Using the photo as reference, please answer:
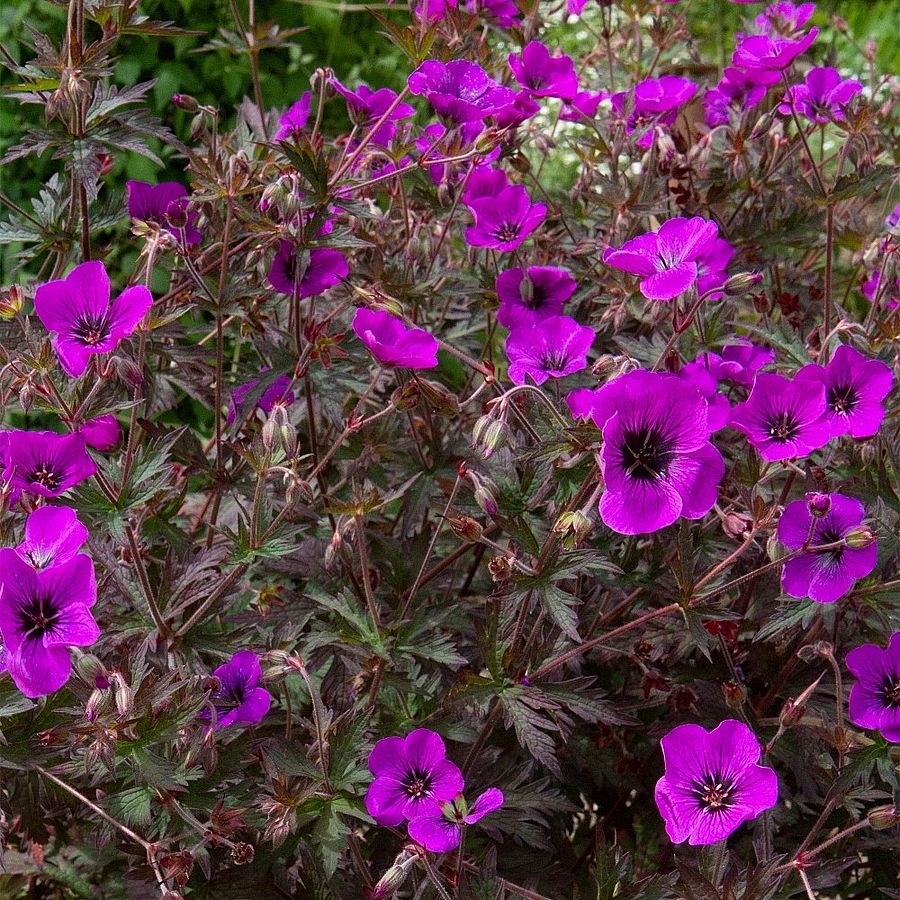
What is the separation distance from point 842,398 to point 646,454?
340 mm

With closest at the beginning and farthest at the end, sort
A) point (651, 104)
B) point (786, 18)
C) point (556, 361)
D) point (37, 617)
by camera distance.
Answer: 1. point (37, 617)
2. point (556, 361)
3. point (651, 104)
4. point (786, 18)

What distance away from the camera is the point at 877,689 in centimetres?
116

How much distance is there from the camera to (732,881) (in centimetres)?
103

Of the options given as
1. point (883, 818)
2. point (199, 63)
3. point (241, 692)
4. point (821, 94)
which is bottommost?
point (199, 63)

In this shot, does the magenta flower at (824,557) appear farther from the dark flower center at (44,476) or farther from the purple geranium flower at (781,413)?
the dark flower center at (44,476)

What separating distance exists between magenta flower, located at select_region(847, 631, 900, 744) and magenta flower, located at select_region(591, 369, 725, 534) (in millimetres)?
321

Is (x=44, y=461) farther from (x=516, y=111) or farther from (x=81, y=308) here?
(x=516, y=111)

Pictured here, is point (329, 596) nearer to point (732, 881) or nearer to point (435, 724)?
→ point (435, 724)

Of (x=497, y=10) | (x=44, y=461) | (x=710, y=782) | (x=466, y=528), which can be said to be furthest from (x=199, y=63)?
(x=710, y=782)

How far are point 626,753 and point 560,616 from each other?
0.55 m

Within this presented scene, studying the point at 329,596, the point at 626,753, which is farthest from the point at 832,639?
the point at 329,596

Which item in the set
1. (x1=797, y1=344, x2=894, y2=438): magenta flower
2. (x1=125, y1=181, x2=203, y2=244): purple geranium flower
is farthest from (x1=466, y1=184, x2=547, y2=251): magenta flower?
(x1=797, y1=344, x2=894, y2=438): magenta flower

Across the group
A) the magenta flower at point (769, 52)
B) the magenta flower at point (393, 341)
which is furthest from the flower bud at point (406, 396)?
the magenta flower at point (769, 52)

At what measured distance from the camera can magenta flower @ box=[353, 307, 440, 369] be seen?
3.82 ft
